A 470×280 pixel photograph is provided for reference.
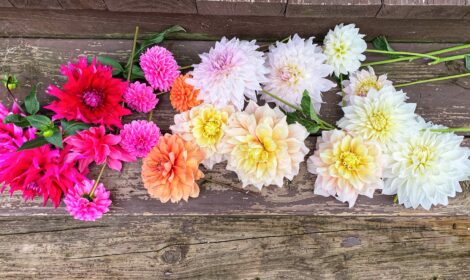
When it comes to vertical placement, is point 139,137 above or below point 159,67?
below

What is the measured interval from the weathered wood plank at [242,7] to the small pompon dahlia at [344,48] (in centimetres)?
13

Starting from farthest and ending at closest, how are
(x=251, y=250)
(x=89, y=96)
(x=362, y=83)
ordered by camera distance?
(x=251, y=250) < (x=362, y=83) < (x=89, y=96)

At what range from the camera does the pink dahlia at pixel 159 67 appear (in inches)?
32.7

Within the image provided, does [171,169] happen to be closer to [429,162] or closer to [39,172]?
[39,172]

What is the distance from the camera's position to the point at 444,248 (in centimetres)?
121

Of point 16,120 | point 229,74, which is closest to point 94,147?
point 16,120

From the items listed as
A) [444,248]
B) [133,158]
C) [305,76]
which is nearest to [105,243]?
[133,158]

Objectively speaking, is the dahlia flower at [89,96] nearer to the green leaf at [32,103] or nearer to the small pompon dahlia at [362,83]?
the green leaf at [32,103]

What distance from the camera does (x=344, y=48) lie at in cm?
84

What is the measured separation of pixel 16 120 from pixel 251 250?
74 centimetres

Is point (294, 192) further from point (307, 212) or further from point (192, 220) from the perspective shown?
point (192, 220)

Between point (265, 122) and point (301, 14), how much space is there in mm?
235

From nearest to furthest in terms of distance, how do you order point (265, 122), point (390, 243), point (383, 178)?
point (265, 122) → point (383, 178) → point (390, 243)

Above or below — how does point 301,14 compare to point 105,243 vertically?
above
